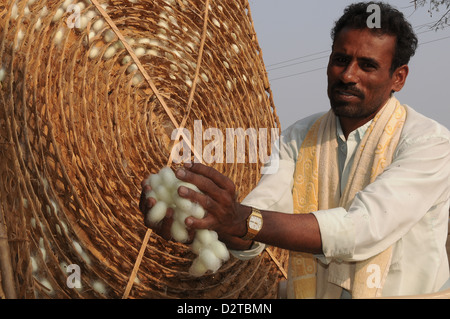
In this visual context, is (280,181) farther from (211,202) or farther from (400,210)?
(211,202)

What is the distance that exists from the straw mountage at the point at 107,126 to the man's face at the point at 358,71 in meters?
0.72

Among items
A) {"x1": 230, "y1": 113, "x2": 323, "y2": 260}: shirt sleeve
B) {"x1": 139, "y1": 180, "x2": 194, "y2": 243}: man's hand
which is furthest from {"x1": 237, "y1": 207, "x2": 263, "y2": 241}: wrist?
{"x1": 230, "y1": 113, "x2": 323, "y2": 260}: shirt sleeve

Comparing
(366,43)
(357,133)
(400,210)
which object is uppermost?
(366,43)

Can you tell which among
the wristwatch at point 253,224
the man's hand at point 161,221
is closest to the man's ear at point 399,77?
the wristwatch at point 253,224

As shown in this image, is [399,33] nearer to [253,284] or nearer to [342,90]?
[342,90]

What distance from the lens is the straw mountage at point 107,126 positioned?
1.40 meters

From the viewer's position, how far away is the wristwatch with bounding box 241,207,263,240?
3.43 feet

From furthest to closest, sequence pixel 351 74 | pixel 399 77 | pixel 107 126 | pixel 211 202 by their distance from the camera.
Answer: pixel 107 126 < pixel 399 77 < pixel 351 74 < pixel 211 202

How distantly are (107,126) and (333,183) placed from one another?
1.13m

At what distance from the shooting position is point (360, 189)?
137 centimetres

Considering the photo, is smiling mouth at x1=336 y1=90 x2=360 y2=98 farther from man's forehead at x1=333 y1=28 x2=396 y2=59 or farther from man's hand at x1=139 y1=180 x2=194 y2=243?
man's hand at x1=139 y1=180 x2=194 y2=243

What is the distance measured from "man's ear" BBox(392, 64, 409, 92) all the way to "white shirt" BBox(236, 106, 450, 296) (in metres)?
0.07

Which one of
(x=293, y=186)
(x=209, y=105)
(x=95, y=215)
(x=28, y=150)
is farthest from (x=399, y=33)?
(x=209, y=105)

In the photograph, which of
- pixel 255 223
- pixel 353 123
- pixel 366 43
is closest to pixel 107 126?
pixel 353 123
